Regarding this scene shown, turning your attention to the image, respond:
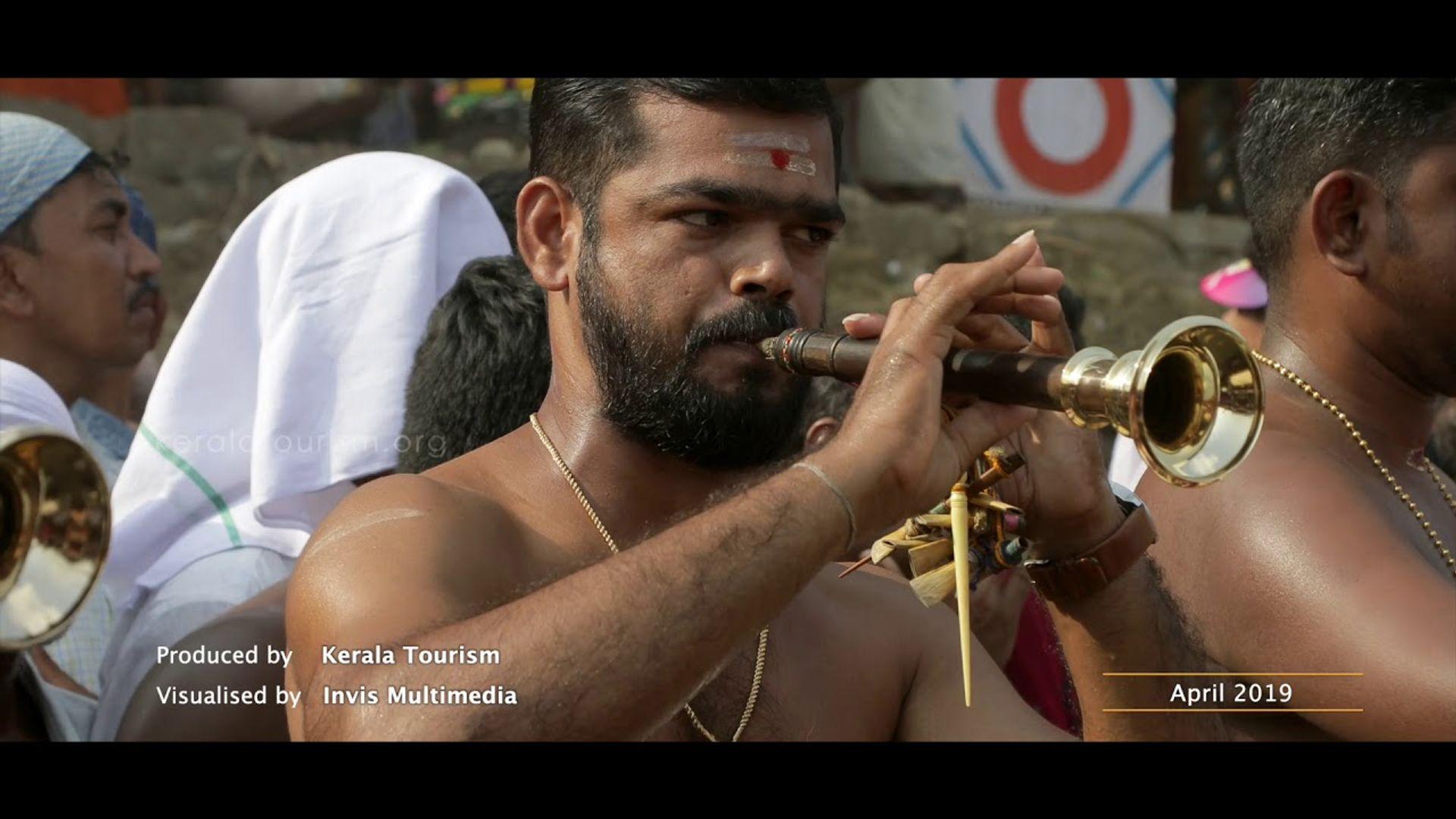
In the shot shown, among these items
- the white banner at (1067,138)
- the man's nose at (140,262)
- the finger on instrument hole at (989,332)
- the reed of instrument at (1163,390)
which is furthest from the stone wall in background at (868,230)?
the reed of instrument at (1163,390)

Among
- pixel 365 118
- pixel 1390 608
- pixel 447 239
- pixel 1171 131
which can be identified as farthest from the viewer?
pixel 1171 131

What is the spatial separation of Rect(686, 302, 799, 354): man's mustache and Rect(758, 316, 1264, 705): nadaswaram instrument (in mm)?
184

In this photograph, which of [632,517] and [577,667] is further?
[632,517]

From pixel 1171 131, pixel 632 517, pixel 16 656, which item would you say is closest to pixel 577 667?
pixel 632 517

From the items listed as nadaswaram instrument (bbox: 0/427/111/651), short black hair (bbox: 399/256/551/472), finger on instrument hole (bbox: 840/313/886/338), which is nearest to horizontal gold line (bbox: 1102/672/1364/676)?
finger on instrument hole (bbox: 840/313/886/338)

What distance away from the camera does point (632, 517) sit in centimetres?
285

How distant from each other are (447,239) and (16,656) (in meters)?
1.57

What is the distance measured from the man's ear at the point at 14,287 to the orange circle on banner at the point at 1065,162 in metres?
4.80

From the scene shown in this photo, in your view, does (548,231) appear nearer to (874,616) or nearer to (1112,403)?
(874,616)

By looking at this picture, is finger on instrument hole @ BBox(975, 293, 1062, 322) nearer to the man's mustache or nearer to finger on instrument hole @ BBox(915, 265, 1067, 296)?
finger on instrument hole @ BBox(915, 265, 1067, 296)

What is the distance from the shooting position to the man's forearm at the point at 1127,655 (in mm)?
2721

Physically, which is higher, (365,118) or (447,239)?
(365,118)

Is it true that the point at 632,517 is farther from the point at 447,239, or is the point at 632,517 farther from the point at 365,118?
the point at 365,118

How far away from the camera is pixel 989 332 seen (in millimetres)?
2496
